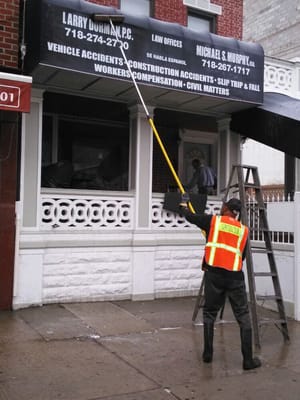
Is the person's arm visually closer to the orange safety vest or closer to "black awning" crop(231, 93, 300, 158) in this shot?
the orange safety vest

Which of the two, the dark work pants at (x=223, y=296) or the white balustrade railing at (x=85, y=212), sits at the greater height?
the white balustrade railing at (x=85, y=212)

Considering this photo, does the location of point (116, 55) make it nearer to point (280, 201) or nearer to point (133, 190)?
point (133, 190)

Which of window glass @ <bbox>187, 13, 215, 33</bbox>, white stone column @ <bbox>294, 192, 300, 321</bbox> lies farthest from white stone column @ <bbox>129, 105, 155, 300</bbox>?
window glass @ <bbox>187, 13, 215, 33</bbox>

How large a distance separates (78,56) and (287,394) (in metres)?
5.11

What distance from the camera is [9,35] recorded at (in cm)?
769

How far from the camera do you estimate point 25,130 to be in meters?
7.95

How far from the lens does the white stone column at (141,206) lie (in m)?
8.80

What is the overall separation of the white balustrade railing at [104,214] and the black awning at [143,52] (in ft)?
6.76

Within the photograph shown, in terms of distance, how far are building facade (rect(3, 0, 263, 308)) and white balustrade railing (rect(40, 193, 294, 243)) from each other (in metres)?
0.02

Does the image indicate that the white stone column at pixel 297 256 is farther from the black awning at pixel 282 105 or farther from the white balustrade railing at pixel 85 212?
the white balustrade railing at pixel 85 212

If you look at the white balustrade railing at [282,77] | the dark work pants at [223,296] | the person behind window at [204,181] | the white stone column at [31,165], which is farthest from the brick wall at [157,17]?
the dark work pants at [223,296]

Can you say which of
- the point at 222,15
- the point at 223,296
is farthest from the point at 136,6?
the point at 223,296

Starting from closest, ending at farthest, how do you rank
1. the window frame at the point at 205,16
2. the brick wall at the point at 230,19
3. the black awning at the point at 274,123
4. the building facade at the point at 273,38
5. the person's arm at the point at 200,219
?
the person's arm at the point at 200,219 < the black awning at the point at 274,123 < the window frame at the point at 205,16 < the brick wall at the point at 230,19 < the building facade at the point at 273,38

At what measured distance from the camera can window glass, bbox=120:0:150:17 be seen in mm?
9734
